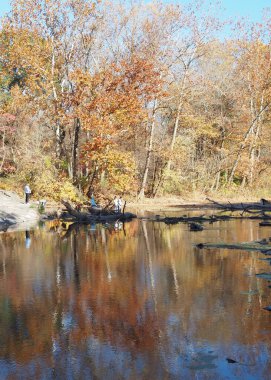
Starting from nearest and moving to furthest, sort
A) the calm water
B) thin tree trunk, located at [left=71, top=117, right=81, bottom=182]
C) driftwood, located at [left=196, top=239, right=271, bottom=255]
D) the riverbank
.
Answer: the calm water, driftwood, located at [left=196, top=239, right=271, bottom=255], the riverbank, thin tree trunk, located at [left=71, top=117, right=81, bottom=182]

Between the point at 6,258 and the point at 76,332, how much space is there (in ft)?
26.9

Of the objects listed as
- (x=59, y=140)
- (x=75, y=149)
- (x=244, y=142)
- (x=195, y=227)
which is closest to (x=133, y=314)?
(x=195, y=227)

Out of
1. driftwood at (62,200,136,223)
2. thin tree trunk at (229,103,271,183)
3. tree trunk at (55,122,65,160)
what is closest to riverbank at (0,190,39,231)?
driftwood at (62,200,136,223)

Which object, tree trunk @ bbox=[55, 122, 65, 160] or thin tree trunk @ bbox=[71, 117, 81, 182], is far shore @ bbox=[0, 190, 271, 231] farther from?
tree trunk @ bbox=[55, 122, 65, 160]

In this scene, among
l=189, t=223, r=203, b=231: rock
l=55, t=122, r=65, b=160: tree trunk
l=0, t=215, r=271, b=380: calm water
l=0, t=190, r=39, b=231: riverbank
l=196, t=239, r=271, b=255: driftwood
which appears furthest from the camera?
l=55, t=122, r=65, b=160: tree trunk

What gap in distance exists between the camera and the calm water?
7.02m

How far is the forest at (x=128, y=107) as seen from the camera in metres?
36.5

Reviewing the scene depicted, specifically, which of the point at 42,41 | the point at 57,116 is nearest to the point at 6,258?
the point at 57,116

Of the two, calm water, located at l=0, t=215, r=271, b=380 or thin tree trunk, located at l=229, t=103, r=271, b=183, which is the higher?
thin tree trunk, located at l=229, t=103, r=271, b=183

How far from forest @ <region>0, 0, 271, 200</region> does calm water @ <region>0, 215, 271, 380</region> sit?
1966 cm

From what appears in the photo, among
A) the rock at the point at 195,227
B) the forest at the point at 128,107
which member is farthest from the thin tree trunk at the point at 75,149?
the rock at the point at 195,227

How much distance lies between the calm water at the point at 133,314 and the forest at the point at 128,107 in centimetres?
1966

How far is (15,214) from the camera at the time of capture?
29547 mm

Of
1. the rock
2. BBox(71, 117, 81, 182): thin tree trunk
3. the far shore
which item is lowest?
the rock
